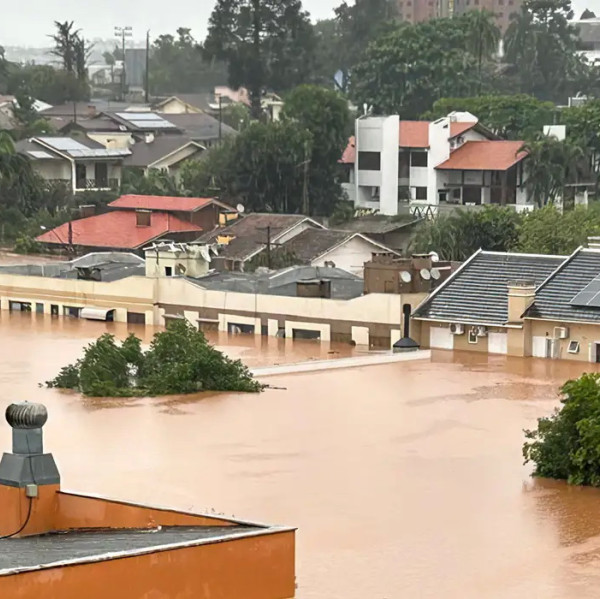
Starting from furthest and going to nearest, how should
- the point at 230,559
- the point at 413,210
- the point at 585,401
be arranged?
the point at 413,210 < the point at 585,401 < the point at 230,559

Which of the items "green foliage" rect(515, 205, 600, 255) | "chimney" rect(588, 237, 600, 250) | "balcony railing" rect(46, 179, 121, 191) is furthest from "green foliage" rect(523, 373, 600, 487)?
"balcony railing" rect(46, 179, 121, 191)

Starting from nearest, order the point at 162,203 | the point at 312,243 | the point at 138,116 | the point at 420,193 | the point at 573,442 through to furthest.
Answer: the point at 573,442 < the point at 312,243 < the point at 162,203 < the point at 420,193 < the point at 138,116

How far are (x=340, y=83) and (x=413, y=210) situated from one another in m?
33.4

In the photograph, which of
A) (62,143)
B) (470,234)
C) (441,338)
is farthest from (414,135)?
(441,338)

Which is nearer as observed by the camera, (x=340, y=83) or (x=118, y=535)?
(x=118, y=535)

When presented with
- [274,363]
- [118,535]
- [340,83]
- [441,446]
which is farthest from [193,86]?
[118,535]

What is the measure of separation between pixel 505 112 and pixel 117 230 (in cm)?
1963

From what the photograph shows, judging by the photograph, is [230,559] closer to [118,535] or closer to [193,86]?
[118,535]

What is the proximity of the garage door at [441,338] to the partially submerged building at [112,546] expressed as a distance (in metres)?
21.5

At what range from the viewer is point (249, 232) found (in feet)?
176

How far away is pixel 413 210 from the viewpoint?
62062mm

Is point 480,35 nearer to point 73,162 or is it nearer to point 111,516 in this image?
point 73,162

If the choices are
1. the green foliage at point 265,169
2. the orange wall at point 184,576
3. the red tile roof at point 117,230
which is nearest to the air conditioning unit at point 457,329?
the red tile roof at point 117,230

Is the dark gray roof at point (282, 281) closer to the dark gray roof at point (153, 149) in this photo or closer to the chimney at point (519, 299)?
the chimney at point (519, 299)
